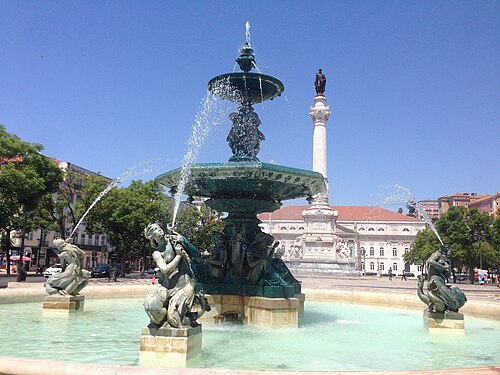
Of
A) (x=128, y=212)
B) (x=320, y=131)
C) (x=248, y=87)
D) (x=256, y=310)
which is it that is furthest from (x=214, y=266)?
(x=320, y=131)

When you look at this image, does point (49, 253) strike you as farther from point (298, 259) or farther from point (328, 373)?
point (328, 373)

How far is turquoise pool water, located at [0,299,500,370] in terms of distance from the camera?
6.19 metres

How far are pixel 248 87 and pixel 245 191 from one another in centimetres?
284

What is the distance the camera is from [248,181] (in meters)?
10.3

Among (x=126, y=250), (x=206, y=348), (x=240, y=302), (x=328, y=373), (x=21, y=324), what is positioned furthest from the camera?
(x=126, y=250)

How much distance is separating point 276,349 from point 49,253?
50.5m

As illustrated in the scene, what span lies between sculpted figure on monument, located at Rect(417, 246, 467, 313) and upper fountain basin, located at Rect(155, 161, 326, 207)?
10.2ft

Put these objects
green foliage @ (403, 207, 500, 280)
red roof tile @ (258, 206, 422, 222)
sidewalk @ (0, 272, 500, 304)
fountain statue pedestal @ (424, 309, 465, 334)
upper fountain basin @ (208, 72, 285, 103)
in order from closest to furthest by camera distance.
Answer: fountain statue pedestal @ (424, 309, 465, 334), upper fountain basin @ (208, 72, 285, 103), sidewalk @ (0, 272, 500, 304), green foliage @ (403, 207, 500, 280), red roof tile @ (258, 206, 422, 222)

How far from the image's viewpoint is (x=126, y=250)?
125ft

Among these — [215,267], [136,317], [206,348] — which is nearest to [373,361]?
[206,348]

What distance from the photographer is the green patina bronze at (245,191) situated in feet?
32.8

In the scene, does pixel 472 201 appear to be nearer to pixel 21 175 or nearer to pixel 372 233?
pixel 372 233

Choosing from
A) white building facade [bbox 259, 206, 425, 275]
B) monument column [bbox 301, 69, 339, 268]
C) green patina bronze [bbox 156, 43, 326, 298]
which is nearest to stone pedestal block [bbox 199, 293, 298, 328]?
green patina bronze [bbox 156, 43, 326, 298]

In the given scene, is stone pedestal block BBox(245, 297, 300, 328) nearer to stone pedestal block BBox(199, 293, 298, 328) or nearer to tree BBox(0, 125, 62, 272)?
stone pedestal block BBox(199, 293, 298, 328)
